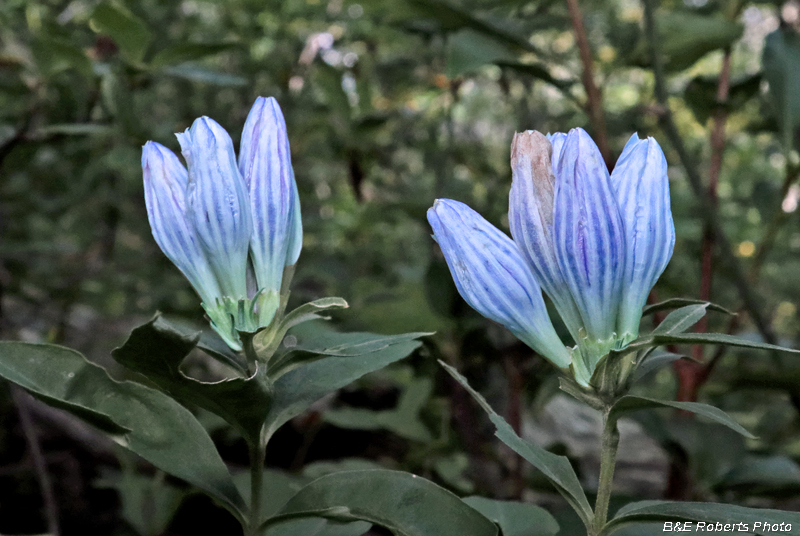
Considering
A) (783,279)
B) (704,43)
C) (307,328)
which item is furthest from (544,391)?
(783,279)

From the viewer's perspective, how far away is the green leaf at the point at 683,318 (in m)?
0.53

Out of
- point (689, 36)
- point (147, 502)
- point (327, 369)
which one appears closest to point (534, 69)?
point (689, 36)

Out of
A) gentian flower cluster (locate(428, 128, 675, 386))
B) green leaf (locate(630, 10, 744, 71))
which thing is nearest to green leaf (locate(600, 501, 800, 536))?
gentian flower cluster (locate(428, 128, 675, 386))

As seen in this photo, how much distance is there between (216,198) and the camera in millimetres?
540

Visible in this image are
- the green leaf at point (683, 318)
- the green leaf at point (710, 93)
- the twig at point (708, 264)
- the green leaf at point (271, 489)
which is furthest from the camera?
the green leaf at point (710, 93)

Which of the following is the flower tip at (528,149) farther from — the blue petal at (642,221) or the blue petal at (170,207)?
the blue petal at (170,207)

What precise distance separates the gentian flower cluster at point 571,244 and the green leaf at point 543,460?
0.22 ft

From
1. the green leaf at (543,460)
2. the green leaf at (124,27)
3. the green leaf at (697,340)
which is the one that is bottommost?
the green leaf at (543,460)

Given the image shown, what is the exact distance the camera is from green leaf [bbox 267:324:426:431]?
22.7 inches

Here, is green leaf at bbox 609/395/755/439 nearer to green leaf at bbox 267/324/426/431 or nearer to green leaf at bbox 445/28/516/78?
green leaf at bbox 267/324/426/431

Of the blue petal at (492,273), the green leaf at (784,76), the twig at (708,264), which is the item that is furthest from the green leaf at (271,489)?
the green leaf at (784,76)

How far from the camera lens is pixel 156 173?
549 millimetres

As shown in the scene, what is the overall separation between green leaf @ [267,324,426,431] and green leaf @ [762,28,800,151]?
807mm

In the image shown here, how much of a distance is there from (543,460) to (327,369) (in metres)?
0.21
